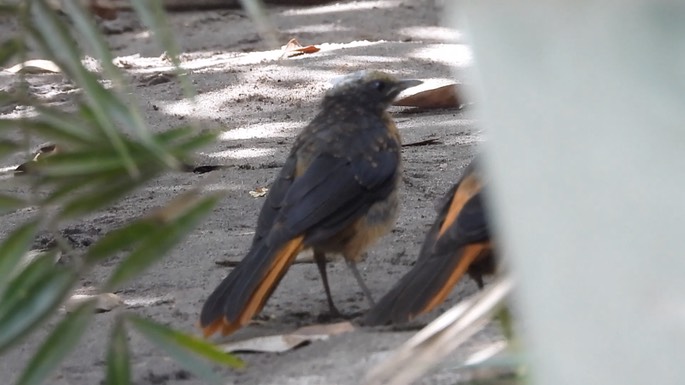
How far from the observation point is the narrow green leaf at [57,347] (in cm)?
286

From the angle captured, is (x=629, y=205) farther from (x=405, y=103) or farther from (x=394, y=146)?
(x=405, y=103)

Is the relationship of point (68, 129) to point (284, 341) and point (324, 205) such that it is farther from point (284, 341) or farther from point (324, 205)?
point (324, 205)

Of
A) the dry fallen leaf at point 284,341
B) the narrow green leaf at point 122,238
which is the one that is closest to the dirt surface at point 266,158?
the dry fallen leaf at point 284,341

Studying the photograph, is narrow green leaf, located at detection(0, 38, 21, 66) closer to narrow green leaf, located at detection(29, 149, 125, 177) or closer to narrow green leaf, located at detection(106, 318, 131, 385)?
narrow green leaf, located at detection(29, 149, 125, 177)

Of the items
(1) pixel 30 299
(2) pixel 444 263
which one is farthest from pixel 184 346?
(2) pixel 444 263

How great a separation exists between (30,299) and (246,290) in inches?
51.9

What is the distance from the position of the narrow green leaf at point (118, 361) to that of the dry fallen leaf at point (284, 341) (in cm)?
106

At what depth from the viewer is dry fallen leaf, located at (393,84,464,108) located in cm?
777

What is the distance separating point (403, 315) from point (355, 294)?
105cm

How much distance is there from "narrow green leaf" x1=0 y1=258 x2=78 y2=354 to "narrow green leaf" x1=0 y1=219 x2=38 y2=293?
0.15 ft

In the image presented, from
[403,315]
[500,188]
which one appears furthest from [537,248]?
[403,315]

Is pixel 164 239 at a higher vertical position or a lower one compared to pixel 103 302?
higher

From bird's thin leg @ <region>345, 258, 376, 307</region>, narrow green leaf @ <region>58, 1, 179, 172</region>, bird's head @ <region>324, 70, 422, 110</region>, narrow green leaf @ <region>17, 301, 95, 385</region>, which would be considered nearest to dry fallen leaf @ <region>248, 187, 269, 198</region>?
bird's head @ <region>324, 70, 422, 110</region>

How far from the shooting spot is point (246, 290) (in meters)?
4.24
